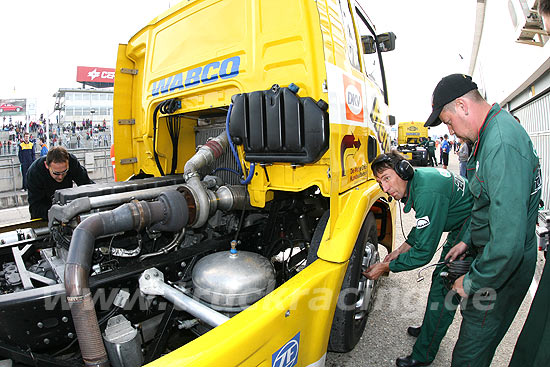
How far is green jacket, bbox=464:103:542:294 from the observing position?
1.47m

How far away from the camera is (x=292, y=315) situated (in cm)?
163

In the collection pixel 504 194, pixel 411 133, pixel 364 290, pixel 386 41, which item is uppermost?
pixel 411 133

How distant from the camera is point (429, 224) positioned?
89.4 inches

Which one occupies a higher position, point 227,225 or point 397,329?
point 227,225

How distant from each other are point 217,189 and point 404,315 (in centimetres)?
219

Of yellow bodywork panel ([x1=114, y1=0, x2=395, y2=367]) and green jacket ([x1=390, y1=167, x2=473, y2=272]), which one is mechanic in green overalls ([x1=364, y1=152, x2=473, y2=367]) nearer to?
green jacket ([x1=390, y1=167, x2=473, y2=272])

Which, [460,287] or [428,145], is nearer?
[460,287]

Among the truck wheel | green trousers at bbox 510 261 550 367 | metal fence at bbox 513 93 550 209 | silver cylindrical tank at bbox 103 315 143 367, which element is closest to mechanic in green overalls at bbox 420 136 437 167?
metal fence at bbox 513 93 550 209

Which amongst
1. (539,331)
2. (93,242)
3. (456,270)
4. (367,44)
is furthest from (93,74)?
(539,331)

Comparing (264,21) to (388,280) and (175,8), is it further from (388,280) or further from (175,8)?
(388,280)

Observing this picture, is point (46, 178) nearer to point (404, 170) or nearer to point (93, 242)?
point (93, 242)

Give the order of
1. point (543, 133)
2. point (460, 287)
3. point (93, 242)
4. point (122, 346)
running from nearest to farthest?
point (122, 346), point (93, 242), point (460, 287), point (543, 133)

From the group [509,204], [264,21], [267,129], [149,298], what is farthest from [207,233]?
[509,204]

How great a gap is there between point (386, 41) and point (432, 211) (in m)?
2.25
